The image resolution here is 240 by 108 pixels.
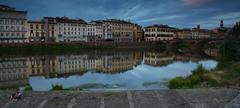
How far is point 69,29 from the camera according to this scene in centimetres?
7975

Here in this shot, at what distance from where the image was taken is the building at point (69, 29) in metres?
77.4

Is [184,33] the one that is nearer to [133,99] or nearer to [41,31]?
[41,31]

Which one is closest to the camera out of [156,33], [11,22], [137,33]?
[11,22]

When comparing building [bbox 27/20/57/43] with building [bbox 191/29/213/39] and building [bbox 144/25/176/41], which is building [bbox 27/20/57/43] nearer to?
building [bbox 144/25/176/41]

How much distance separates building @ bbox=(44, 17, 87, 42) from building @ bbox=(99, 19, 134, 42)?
7.35m

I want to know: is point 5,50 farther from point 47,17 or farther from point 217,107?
point 217,107

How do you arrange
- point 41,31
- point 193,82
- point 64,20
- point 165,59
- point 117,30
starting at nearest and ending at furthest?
point 193,82 → point 165,59 → point 41,31 → point 64,20 → point 117,30

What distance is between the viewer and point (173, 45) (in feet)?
261

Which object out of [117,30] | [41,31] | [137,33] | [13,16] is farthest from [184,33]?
[13,16]

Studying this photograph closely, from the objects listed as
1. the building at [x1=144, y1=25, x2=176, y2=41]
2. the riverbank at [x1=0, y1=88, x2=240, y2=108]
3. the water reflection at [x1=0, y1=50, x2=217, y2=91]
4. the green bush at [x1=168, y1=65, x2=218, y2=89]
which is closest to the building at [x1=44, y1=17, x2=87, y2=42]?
the building at [x1=144, y1=25, x2=176, y2=41]

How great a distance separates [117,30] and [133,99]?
8102cm

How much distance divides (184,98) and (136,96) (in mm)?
1823

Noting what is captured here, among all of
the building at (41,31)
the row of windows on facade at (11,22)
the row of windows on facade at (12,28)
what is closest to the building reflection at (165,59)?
the row of windows on facade at (12,28)

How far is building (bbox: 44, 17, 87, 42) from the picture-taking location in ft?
254
